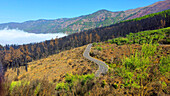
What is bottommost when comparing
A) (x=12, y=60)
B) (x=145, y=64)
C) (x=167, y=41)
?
(x=12, y=60)

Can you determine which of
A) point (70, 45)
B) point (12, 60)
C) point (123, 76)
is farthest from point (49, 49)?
point (123, 76)

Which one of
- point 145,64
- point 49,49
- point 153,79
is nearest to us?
point 153,79

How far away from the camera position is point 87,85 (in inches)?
163

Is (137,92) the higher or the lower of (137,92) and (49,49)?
the higher

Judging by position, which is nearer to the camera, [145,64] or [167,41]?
[145,64]

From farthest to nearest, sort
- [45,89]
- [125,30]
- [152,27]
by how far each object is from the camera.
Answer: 1. [125,30]
2. [152,27]
3. [45,89]

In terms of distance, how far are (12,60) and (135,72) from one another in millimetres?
102192

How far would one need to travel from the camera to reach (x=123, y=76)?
5.82 metres

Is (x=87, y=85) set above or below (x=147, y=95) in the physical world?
above

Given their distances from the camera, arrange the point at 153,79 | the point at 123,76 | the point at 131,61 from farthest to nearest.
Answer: the point at 123,76 < the point at 131,61 < the point at 153,79

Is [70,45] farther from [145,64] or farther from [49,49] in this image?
[145,64]

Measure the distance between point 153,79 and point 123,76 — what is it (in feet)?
5.17

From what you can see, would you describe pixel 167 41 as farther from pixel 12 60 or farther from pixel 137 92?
pixel 12 60

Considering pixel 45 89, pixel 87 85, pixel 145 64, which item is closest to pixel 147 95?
pixel 145 64
